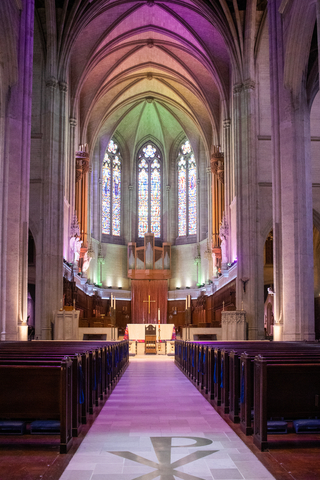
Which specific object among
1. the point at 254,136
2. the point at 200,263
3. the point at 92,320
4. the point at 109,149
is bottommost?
the point at 92,320

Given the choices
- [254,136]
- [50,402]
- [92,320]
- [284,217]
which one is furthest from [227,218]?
[50,402]

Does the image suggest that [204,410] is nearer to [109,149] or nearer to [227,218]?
[227,218]

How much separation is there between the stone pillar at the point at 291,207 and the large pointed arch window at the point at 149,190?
23.3m

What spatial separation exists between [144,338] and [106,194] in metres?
17.7

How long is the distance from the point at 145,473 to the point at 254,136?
63.0 feet

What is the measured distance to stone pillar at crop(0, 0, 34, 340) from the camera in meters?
15.5

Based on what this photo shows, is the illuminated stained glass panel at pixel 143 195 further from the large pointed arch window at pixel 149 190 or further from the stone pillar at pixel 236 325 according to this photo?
the stone pillar at pixel 236 325

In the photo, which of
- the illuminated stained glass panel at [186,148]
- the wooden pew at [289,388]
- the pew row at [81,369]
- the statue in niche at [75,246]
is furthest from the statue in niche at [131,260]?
the wooden pew at [289,388]

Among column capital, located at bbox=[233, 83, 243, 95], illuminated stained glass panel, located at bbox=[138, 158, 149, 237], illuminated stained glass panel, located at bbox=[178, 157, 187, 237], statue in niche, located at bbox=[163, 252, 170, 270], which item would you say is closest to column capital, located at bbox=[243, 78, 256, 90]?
column capital, located at bbox=[233, 83, 243, 95]

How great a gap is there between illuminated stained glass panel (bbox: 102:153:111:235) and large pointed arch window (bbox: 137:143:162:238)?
94.8 inches

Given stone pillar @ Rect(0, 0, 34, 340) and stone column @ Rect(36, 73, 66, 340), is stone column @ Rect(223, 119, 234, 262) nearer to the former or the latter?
stone column @ Rect(36, 73, 66, 340)

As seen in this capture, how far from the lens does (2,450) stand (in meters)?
4.84

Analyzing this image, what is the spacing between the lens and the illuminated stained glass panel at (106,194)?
122ft

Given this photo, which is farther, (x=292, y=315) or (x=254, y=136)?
(x=254, y=136)
